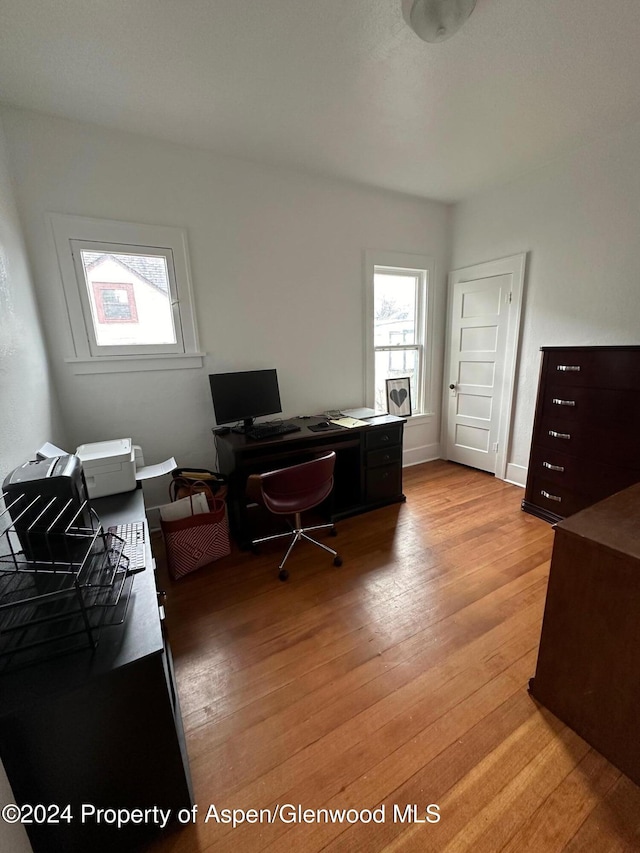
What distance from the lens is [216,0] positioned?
1.37 metres

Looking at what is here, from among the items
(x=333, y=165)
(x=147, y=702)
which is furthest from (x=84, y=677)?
(x=333, y=165)

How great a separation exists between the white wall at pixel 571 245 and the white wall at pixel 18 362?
3732 millimetres

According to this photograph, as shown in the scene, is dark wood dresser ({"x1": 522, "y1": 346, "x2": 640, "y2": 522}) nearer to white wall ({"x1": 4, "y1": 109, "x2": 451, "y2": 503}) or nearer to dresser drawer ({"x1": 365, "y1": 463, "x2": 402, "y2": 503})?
dresser drawer ({"x1": 365, "y1": 463, "x2": 402, "y2": 503})

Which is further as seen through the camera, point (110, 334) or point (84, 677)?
point (110, 334)

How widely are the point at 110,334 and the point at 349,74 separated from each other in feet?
6.98

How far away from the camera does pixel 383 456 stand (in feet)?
9.53

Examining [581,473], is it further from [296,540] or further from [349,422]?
[296,540]

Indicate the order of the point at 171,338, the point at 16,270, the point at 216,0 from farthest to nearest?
the point at 171,338 → the point at 16,270 → the point at 216,0

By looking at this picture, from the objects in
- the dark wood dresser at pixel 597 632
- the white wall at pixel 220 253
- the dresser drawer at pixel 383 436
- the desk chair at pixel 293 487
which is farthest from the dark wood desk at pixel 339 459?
Answer: the dark wood dresser at pixel 597 632

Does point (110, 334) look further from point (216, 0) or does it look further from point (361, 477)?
point (361, 477)

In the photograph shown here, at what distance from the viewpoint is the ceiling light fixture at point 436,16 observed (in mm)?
1361

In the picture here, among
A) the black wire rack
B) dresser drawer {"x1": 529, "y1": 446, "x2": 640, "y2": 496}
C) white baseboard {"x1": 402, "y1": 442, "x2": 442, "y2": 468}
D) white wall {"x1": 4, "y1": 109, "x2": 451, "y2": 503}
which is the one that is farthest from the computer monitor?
dresser drawer {"x1": 529, "y1": 446, "x2": 640, "y2": 496}

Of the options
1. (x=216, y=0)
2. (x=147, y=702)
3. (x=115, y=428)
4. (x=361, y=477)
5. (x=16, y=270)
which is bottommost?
(x=361, y=477)

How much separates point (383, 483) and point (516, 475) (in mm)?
1458
